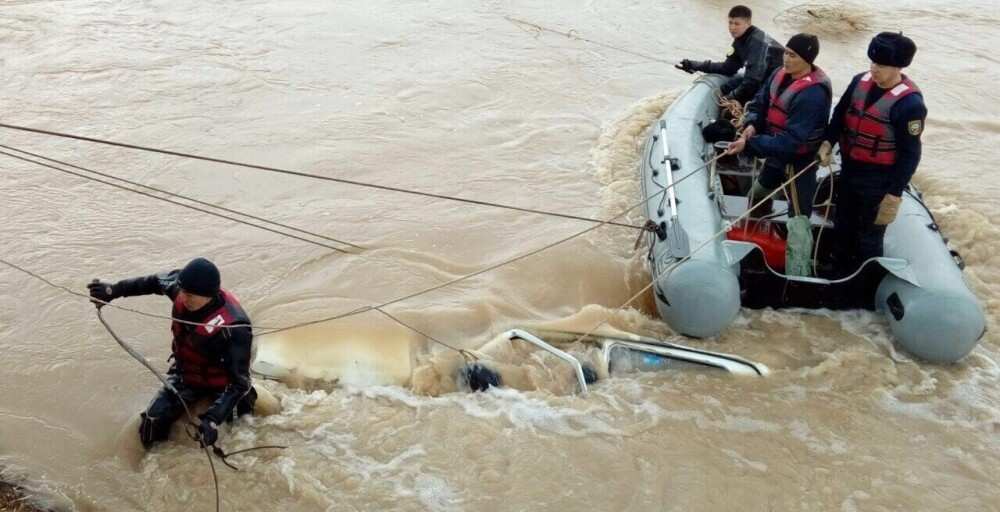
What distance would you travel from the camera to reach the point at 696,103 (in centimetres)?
795

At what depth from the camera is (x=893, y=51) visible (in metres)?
4.82

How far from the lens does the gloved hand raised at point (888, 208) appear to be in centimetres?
526

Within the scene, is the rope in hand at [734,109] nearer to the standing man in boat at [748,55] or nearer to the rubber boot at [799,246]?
the standing man in boat at [748,55]

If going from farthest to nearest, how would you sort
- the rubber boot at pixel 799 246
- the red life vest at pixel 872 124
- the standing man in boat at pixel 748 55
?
the standing man in boat at pixel 748 55 → the rubber boot at pixel 799 246 → the red life vest at pixel 872 124

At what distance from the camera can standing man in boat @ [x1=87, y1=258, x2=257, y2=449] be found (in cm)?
408

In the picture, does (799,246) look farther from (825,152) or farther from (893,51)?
(893,51)

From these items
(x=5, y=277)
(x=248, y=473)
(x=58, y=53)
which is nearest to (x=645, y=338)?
(x=248, y=473)

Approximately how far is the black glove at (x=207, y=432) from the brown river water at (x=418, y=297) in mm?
444

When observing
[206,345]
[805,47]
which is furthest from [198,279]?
[805,47]

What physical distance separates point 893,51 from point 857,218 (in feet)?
4.08

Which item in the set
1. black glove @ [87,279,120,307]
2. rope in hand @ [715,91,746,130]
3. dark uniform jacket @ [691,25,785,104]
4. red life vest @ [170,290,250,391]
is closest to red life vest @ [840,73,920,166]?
rope in hand @ [715,91,746,130]

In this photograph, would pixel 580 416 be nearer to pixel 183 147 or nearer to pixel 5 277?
pixel 5 277

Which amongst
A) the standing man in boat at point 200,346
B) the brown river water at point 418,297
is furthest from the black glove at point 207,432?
the brown river water at point 418,297

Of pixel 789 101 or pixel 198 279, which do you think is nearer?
pixel 198 279
